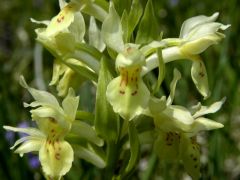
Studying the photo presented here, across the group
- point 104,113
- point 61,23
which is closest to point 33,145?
point 104,113

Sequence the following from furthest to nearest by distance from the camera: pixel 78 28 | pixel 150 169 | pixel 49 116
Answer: pixel 150 169, pixel 78 28, pixel 49 116

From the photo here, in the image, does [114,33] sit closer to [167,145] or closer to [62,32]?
[62,32]

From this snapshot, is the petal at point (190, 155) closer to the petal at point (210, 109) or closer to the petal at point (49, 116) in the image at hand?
the petal at point (210, 109)

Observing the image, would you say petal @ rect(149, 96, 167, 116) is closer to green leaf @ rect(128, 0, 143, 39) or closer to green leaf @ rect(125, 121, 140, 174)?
green leaf @ rect(125, 121, 140, 174)

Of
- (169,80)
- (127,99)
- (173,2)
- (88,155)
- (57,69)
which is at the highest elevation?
(127,99)

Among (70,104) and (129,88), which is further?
(70,104)

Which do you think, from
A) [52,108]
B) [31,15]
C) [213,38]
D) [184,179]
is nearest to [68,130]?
[52,108]

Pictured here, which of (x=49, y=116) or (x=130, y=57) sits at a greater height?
(x=130, y=57)
